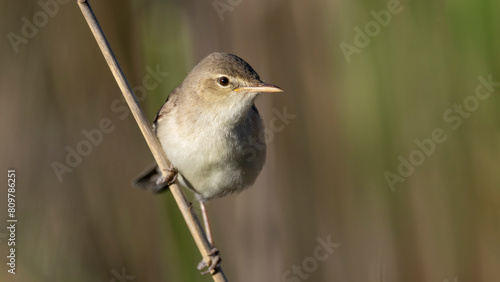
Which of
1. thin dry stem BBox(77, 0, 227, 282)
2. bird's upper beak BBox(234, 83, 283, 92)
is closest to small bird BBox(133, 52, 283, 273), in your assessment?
bird's upper beak BBox(234, 83, 283, 92)

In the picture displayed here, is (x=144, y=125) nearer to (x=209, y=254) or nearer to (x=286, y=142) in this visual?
(x=209, y=254)

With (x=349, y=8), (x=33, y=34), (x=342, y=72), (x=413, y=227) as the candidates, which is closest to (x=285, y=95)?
(x=342, y=72)

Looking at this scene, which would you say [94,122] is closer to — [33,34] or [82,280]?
[33,34]

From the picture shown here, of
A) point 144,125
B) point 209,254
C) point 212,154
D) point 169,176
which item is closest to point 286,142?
point 212,154

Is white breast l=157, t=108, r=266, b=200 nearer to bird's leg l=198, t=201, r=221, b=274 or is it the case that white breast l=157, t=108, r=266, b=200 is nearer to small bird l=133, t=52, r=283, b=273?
small bird l=133, t=52, r=283, b=273

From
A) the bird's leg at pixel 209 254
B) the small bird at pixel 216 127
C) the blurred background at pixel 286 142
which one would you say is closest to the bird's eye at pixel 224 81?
the small bird at pixel 216 127
